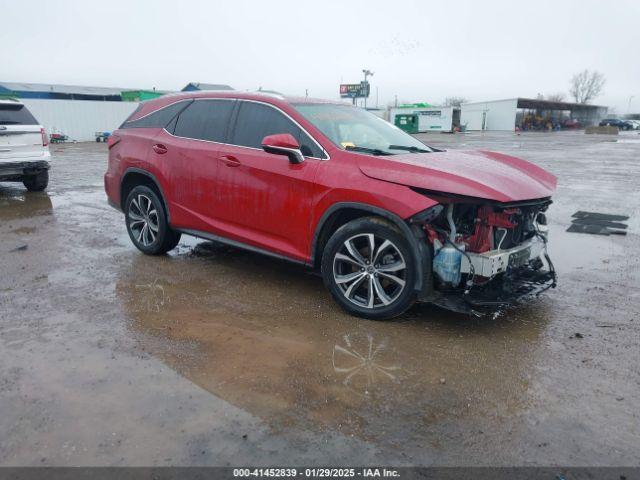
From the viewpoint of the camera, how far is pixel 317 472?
8.27ft

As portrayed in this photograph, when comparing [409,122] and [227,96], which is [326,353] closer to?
[227,96]

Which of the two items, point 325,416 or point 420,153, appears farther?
point 420,153

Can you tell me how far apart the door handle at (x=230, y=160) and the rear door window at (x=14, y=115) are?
6.95 meters

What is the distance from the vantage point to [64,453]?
2.62 m

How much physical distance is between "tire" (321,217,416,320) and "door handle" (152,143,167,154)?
2.38 meters

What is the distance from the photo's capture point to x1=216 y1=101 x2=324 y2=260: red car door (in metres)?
4.53

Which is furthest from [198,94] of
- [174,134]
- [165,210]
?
[165,210]

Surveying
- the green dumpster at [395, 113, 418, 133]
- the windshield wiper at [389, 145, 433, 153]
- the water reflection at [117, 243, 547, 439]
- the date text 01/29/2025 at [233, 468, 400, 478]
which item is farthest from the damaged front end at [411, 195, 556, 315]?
the green dumpster at [395, 113, 418, 133]

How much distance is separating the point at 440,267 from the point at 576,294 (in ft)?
6.14

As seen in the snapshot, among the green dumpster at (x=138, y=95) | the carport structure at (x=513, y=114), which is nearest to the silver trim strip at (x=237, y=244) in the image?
the green dumpster at (x=138, y=95)

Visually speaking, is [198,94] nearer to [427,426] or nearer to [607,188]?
[427,426]

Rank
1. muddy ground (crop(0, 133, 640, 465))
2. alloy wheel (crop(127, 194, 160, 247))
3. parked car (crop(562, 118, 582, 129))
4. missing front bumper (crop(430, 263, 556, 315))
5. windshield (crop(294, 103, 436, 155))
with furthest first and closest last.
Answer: parked car (crop(562, 118, 582, 129)), alloy wheel (crop(127, 194, 160, 247)), windshield (crop(294, 103, 436, 155)), missing front bumper (crop(430, 263, 556, 315)), muddy ground (crop(0, 133, 640, 465))

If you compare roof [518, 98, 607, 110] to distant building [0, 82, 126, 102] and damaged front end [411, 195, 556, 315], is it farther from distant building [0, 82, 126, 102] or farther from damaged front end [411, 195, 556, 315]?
damaged front end [411, 195, 556, 315]

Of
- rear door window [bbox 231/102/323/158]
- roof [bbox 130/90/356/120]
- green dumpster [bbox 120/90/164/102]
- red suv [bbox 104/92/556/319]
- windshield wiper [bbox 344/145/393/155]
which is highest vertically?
green dumpster [bbox 120/90/164/102]
